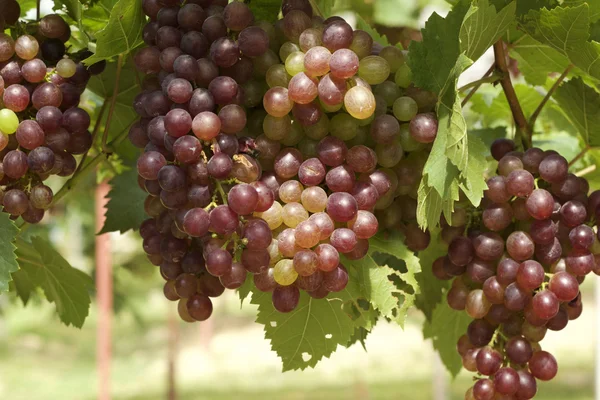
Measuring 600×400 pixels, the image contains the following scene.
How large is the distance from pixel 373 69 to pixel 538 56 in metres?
0.25

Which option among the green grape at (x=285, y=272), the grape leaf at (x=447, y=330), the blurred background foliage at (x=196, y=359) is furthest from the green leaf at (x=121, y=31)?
the blurred background foliage at (x=196, y=359)

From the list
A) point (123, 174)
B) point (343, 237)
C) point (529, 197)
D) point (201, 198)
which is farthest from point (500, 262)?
point (123, 174)

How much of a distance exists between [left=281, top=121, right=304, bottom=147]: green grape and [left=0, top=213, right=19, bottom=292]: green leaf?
245 mm

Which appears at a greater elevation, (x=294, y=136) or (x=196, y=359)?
(x=196, y=359)

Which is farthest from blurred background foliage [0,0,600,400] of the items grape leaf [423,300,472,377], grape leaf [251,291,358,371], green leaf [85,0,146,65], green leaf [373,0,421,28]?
green leaf [85,0,146,65]

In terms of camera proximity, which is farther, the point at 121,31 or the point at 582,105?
the point at 582,105

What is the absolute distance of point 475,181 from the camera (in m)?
0.60

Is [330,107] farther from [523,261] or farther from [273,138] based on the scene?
[523,261]

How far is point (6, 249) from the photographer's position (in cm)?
64

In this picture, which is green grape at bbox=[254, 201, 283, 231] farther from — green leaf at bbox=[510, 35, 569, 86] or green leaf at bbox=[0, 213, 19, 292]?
green leaf at bbox=[510, 35, 569, 86]

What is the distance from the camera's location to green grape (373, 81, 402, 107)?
2.04 feet

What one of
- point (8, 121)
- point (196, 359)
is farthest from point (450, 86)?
point (196, 359)

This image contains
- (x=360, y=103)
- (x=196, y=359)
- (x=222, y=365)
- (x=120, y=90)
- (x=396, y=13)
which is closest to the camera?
(x=360, y=103)

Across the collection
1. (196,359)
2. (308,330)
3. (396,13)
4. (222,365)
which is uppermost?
(196,359)
